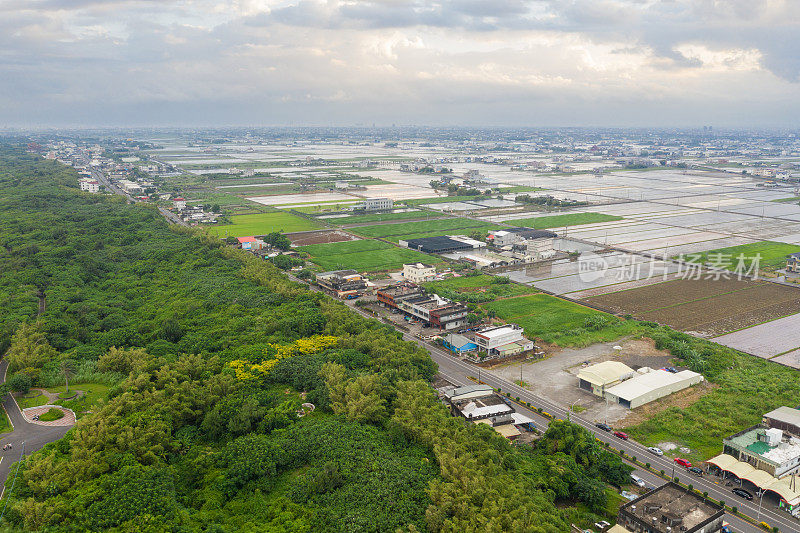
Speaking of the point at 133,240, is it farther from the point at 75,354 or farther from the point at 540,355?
the point at 540,355

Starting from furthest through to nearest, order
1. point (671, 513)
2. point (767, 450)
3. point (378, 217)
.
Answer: point (378, 217), point (767, 450), point (671, 513)

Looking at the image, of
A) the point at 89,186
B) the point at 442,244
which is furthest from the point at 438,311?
the point at 89,186

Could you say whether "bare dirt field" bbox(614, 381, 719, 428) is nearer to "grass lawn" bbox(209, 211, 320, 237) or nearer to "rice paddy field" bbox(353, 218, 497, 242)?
"rice paddy field" bbox(353, 218, 497, 242)

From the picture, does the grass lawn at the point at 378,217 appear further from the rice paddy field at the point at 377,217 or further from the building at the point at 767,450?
the building at the point at 767,450

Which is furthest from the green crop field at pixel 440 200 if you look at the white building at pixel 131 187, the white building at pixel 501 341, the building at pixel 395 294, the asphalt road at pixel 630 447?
the asphalt road at pixel 630 447

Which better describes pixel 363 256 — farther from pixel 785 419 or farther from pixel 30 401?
pixel 785 419
